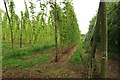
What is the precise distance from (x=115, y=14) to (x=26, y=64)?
593cm

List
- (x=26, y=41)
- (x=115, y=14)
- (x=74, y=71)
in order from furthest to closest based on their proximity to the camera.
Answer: (x=26, y=41) < (x=115, y=14) < (x=74, y=71)

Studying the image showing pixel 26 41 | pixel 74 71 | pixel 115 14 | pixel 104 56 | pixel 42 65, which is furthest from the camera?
pixel 26 41

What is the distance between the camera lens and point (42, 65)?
13688mm

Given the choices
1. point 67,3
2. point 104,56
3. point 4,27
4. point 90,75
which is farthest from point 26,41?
point 104,56

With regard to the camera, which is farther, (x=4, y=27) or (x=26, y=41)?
(x=26, y=41)

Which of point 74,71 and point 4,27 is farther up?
point 4,27

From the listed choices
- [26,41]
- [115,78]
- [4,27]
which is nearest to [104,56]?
[115,78]

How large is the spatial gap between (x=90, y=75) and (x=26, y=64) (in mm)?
4231

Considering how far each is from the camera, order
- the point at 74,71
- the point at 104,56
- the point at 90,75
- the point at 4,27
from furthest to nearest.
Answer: the point at 4,27
the point at 74,71
the point at 90,75
the point at 104,56

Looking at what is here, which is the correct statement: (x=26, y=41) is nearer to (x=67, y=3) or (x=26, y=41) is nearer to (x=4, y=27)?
(x=4, y=27)

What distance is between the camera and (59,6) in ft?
50.1

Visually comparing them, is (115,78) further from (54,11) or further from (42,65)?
(54,11)

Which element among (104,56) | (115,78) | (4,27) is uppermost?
(4,27)

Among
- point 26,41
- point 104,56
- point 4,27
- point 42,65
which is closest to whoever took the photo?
point 104,56
